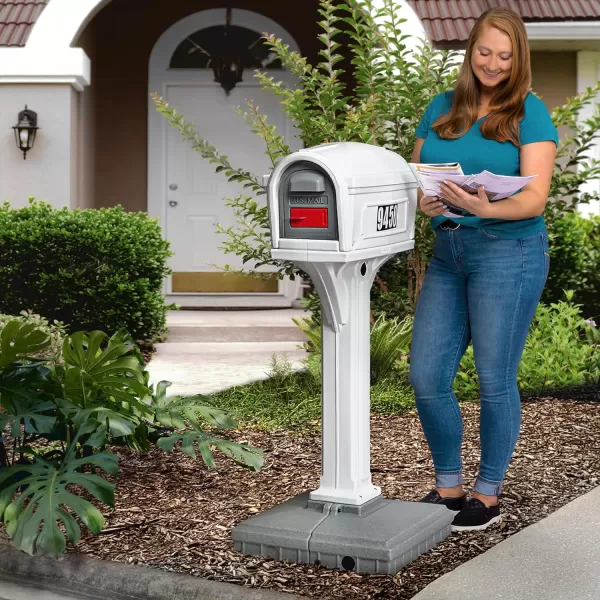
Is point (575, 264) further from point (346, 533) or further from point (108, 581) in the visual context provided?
point (108, 581)

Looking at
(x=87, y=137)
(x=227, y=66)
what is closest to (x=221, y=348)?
(x=87, y=137)

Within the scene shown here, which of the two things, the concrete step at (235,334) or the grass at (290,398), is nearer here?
the grass at (290,398)

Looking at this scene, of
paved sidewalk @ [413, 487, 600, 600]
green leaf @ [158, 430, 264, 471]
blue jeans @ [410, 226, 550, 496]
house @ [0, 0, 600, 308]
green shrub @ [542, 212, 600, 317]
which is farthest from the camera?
house @ [0, 0, 600, 308]

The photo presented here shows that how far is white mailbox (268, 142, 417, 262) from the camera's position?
357cm

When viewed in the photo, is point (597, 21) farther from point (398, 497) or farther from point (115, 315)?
point (398, 497)

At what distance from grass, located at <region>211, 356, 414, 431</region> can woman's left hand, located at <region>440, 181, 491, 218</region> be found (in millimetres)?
2436

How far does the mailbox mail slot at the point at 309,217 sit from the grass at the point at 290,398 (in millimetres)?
2464

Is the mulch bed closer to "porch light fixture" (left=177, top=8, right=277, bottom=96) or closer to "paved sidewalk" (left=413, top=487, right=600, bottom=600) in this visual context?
"paved sidewalk" (left=413, top=487, right=600, bottom=600)

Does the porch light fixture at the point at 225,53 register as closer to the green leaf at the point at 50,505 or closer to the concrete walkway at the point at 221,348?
the concrete walkway at the point at 221,348

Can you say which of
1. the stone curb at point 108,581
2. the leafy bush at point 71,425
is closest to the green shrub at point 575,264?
the leafy bush at point 71,425

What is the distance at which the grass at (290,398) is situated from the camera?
6.14 m

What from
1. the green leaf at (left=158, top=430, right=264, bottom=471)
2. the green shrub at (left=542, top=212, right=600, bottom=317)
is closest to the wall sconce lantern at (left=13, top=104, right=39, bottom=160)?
the green shrub at (left=542, top=212, right=600, bottom=317)

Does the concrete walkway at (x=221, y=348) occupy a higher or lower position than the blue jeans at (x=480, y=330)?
lower

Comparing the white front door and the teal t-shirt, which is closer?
the teal t-shirt
